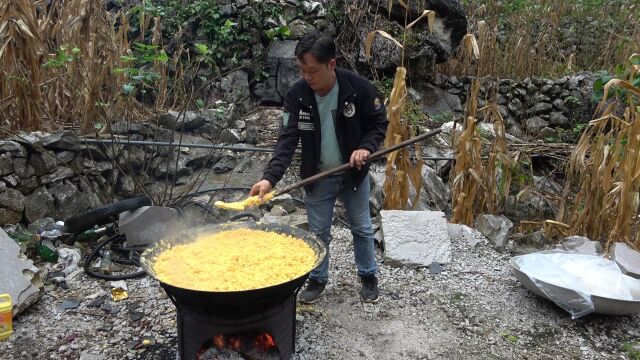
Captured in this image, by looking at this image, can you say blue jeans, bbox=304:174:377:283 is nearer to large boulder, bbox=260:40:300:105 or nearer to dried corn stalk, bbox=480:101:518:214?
dried corn stalk, bbox=480:101:518:214

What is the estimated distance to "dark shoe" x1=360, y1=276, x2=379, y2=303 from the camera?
3562mm

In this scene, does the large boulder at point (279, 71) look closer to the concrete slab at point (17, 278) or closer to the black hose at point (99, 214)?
the black hose at point (99, 214)

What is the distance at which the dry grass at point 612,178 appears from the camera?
400cm

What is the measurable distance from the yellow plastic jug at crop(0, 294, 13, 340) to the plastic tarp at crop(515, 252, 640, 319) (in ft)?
11.3

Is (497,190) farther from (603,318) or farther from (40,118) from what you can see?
(40,118)

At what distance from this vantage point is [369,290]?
3.58 metres

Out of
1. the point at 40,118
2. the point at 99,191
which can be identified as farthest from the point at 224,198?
the point at 40,118

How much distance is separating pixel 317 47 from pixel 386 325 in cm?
191

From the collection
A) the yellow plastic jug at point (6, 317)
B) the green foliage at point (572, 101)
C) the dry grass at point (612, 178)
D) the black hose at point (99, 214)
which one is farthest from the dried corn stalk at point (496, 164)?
the green foliage at point (572, 101)

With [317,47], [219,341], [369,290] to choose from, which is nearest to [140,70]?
[317,47]

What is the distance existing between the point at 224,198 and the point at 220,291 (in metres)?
3.30

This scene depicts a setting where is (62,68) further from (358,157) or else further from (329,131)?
(358,157)

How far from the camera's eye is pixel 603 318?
3.45m

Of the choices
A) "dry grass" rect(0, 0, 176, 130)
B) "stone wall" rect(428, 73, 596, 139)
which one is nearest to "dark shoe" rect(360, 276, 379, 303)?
"dry grass" rect(0, 0, 176, 130)
